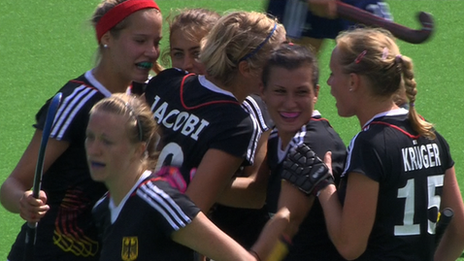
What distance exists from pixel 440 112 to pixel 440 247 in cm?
344

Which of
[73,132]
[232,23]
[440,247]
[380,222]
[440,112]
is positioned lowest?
[440,112]

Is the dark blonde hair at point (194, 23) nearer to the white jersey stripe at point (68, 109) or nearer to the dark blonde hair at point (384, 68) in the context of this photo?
the white jersey stripe at point (68, 109)

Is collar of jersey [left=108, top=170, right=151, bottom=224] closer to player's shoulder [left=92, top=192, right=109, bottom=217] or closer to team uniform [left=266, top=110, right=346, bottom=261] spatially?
player's shoulder [left=92, top=192, right=109, bottom=217]

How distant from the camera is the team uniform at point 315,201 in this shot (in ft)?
11.6

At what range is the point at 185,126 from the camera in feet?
12.1

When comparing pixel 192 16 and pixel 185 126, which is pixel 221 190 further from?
pixel 192 16

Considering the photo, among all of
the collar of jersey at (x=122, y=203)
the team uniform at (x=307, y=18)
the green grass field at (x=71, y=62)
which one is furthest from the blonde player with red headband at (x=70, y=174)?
the green grass field at (x=71, y=62)

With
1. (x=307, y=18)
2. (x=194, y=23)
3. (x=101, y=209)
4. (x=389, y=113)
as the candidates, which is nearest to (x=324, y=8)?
(x=307, y=18)

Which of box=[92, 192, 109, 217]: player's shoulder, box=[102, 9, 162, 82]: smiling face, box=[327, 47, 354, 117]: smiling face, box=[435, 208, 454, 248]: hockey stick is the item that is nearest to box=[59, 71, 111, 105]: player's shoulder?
box=[102, 9, 162, 82]: smiling face

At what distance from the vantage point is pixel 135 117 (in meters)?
3.21

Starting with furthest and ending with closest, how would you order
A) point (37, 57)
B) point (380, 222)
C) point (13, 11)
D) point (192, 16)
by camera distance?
1. point (13, 11)
2. point (37, 57)
3. point (192, 16)
4. point (380, 222)

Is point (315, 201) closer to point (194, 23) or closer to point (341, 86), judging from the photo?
point (341, 86)

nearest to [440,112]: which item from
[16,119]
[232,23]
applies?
[16,119]

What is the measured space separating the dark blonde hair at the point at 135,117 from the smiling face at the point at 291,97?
56 centimetres
